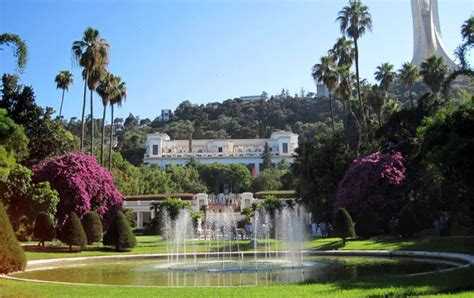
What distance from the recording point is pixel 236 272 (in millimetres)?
20016

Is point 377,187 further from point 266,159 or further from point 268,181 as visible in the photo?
point 266,159

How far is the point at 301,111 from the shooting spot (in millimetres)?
162250

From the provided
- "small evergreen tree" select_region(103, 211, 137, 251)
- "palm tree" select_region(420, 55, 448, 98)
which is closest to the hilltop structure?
"palm tree" select_region(420, 55, 448, 98)

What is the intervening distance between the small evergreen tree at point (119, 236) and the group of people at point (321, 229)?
44.3ft

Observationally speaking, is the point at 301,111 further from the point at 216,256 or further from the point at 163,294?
the point at 163,294

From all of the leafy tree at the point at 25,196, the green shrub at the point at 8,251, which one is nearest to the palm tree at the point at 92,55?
the leafy tree at the point at 25,196

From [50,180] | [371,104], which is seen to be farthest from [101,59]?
[371,104]

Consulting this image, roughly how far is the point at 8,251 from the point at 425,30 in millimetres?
107428

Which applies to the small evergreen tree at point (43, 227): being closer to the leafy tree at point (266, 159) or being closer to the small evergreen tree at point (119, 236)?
the small evergreen tree at point (119, 236)

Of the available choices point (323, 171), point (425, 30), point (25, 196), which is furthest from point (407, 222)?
point (425, 30)

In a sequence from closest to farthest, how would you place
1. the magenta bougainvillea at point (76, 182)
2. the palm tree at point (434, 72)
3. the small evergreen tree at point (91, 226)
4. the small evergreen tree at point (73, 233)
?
1. the small evergreen tree at point (73, 233)
2. the small evergreen tree at point (91, 226)
3. the magenta bougainvillea at point (76, 182)
4. the palm tree at point (434, 72)

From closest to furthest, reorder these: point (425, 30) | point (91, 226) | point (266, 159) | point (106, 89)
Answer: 1. point (91, 226)
2. point (106, 89)
3. point (425, 30)
4. point (266, 159)

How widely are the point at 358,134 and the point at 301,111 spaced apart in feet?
394

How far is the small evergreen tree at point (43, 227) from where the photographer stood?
2916 cm
